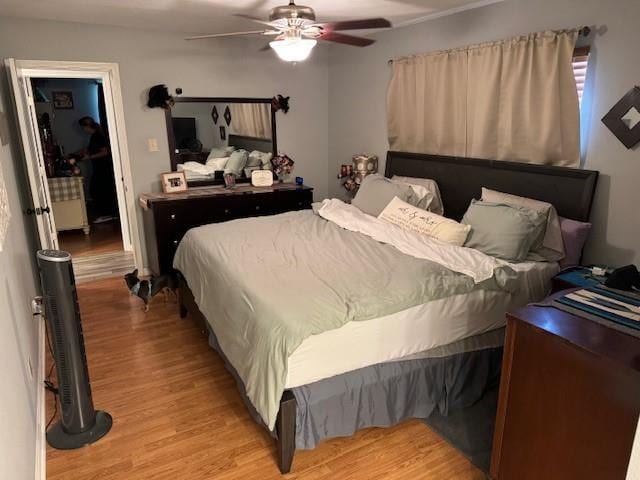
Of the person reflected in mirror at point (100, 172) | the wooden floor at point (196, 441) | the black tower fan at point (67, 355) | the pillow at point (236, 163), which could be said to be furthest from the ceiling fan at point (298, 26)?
the person reflected in mirror at point (100, 172)

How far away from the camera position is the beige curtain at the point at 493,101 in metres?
2.87

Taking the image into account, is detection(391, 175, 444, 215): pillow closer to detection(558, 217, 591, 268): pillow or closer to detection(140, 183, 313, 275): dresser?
detection(558, 217, 591, 268): pillow

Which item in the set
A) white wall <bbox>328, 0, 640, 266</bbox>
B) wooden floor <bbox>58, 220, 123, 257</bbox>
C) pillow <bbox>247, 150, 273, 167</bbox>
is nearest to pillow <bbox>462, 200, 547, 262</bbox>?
white wall <bbox>328, 0, 640, 266</bbox>

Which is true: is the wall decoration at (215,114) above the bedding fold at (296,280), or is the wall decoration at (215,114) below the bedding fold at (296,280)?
above

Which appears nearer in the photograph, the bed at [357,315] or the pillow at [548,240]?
the bed at [357,315]

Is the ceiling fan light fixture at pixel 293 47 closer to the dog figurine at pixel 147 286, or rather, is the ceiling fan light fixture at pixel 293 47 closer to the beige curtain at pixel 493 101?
the beige curtain at pixel 493 101

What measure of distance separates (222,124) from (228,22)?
1081 millimetres

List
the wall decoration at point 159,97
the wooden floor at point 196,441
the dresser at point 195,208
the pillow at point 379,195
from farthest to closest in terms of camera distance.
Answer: the wall decoration at point 159,97
the dresser at point 195,208
the pillow at point 379,195
the wooden floor at point 196,441

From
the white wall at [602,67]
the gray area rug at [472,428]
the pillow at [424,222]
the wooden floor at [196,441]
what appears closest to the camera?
the wooden floor at [196,441]

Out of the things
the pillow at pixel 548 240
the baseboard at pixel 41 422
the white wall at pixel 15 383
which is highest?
the pillow at pixel 548 240

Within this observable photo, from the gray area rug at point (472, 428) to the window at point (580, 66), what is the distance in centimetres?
200

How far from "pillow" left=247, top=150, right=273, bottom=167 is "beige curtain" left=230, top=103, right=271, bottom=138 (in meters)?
0.19

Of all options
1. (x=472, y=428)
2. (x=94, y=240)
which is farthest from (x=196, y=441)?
(x=94, y=240)

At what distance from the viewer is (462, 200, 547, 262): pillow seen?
268 cm
